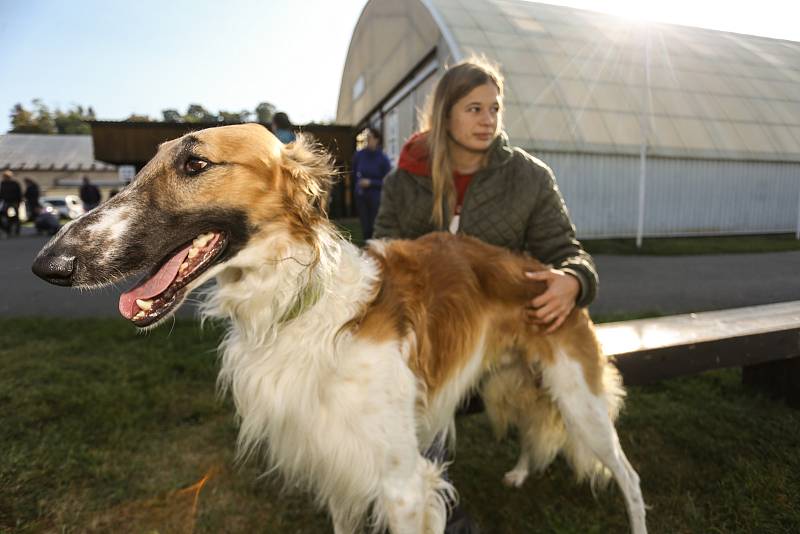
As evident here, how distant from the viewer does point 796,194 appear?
10.2 meters

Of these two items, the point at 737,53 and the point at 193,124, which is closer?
the point at 193,124

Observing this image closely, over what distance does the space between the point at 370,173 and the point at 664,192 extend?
920 cm

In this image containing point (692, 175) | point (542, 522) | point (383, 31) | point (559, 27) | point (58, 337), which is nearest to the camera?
point (542, 522)

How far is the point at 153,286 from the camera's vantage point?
5.39 feet

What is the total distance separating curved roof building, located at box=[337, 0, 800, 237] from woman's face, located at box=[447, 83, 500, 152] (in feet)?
33.9

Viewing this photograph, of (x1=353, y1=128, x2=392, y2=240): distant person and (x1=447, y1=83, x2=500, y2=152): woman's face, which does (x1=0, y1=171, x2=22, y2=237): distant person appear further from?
(x1=447, y1=83, x2=500, y2=152): woman's face

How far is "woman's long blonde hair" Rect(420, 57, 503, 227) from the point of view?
2701mm

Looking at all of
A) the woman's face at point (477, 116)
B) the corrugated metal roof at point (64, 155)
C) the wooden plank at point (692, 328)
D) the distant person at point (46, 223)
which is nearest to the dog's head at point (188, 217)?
the woman's face at point (477, 116)

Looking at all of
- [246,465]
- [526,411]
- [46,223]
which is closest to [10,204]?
[46,223]

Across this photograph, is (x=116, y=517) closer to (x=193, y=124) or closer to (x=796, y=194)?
(x=193, y=124)

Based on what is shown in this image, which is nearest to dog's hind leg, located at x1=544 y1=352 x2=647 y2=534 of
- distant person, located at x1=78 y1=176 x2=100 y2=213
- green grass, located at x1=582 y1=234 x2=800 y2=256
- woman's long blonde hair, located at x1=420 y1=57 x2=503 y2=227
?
woman's long blonde hair, located at x1=420 y1=57 x2=503 y2=227

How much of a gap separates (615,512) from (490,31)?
1393 cm

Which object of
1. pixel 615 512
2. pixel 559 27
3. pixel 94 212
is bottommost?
pixel 615 512

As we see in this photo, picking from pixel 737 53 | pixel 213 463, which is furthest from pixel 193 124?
pixel 737 53
